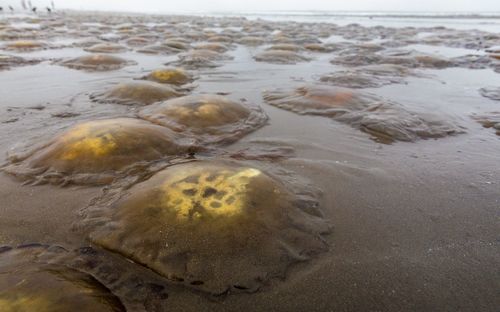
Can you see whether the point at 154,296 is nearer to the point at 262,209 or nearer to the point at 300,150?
the point at 262,209

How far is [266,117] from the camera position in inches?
148

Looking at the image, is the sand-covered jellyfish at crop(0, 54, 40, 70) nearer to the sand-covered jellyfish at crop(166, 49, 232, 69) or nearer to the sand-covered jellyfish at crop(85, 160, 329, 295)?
the sand-covered jellyfish at crop(166, 49, 232, 69)

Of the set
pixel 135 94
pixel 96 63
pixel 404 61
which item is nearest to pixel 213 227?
pixel 135 94

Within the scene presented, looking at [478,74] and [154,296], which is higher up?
[154,296]

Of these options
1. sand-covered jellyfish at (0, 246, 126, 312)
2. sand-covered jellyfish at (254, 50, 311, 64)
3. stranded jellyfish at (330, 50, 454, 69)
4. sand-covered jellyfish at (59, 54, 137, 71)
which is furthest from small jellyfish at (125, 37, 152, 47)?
sand-covered jellyfish at (0, 246, 126, 312)

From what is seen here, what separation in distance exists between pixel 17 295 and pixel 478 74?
7827 mm

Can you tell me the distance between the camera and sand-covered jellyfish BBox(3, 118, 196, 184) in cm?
231

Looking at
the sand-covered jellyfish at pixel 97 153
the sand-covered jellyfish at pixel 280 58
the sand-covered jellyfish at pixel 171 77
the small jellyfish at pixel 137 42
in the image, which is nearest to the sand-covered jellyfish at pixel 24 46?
the small jellyfish at pixel 137 42

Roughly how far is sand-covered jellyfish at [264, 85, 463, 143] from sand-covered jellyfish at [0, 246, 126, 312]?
266 cm

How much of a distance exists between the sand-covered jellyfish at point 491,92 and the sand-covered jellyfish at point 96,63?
248 inches

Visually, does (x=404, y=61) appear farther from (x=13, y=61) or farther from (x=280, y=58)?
(x=13, y=61)

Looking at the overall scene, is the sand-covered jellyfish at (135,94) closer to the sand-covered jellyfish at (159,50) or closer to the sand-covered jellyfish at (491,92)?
the sand-covered jellyfish at (491,92)

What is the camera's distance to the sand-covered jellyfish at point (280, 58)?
780 cm

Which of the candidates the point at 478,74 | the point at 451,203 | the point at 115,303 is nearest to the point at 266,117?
the point at 451,203
